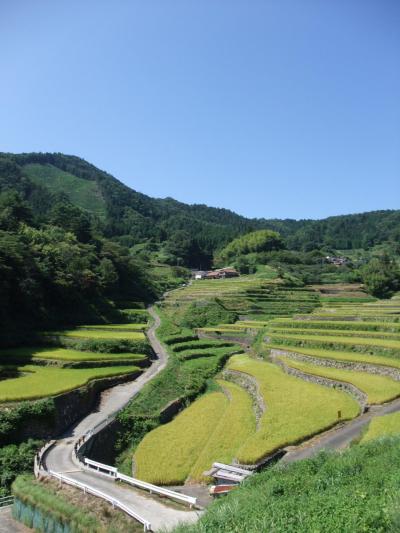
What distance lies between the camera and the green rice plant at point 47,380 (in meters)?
22.4

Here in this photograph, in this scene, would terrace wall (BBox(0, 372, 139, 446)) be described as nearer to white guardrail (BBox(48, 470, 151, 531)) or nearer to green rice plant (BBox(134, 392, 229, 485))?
green rice plant (BBox(134, 392, 229, 485))

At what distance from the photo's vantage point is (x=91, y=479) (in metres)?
15.7

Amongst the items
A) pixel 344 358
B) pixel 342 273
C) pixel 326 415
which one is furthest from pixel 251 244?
pixel 326 415

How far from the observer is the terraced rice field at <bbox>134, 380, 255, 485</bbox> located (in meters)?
17.7

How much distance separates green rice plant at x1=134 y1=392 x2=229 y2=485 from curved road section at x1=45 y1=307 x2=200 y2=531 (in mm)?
2624

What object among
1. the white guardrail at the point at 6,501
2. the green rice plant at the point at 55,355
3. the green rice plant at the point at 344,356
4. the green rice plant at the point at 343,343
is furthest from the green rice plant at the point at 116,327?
the white guardrail at the point at 6,501

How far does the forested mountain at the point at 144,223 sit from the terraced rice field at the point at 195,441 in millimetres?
50913

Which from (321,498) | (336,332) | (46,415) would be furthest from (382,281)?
(321,498)

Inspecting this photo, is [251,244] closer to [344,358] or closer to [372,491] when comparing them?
[344,358]

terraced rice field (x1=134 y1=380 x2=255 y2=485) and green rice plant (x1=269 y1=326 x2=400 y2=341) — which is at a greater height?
green rice plant (x1=269 y1=326 x2=400 y2=341)

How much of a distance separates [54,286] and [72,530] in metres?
34.6

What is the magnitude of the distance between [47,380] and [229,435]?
11.4m

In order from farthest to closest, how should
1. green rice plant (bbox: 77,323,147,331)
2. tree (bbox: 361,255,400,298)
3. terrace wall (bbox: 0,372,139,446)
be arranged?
tree (bbox: 361,255,400,298)
green rice plant (bbox: 77,323,147,331)
terrace wall (bbox: 0,372,139,446)

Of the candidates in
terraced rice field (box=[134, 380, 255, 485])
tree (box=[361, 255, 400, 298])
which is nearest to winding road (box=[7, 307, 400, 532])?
terraced rice field (box=[134, 380, 255, 485])
